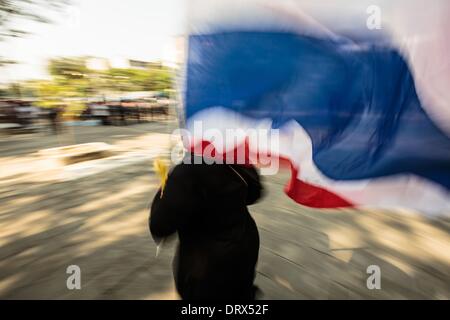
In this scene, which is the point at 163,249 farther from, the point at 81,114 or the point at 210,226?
the point at 81,114

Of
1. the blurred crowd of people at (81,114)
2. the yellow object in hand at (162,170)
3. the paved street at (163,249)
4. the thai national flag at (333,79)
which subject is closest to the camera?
the yellow object in hand at (162,170)

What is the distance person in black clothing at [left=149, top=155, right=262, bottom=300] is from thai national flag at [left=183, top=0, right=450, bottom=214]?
13.2 inches

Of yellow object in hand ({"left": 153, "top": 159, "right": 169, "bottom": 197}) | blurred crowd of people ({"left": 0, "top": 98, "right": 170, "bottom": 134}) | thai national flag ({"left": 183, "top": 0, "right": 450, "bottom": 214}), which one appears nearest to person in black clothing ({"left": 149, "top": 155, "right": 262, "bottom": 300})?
yellow object in hand ({"left": 153, "top": 159, "right": 169, "bottom": 197})

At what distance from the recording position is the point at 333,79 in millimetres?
1479

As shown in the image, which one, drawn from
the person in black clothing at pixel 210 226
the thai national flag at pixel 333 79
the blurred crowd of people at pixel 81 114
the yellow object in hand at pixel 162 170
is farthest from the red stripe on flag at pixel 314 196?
the blurred crowd of people at pixel 81 114

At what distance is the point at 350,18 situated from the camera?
145 centimetres

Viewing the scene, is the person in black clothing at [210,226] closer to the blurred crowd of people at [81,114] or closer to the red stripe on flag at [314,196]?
the red stripe on flag at [314,196]

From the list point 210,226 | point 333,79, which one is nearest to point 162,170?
point 210,226

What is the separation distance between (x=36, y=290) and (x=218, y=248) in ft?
6.33

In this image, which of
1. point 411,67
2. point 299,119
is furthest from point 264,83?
point 411,67

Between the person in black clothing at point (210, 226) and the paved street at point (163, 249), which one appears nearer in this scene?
the person in black clothing at point (210, 226)

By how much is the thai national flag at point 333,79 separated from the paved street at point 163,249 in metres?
0.38

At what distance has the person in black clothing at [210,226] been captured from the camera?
1.18 metres

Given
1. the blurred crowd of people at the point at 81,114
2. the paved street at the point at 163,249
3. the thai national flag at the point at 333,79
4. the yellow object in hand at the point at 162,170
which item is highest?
the thai national flag at the point at 333,79
